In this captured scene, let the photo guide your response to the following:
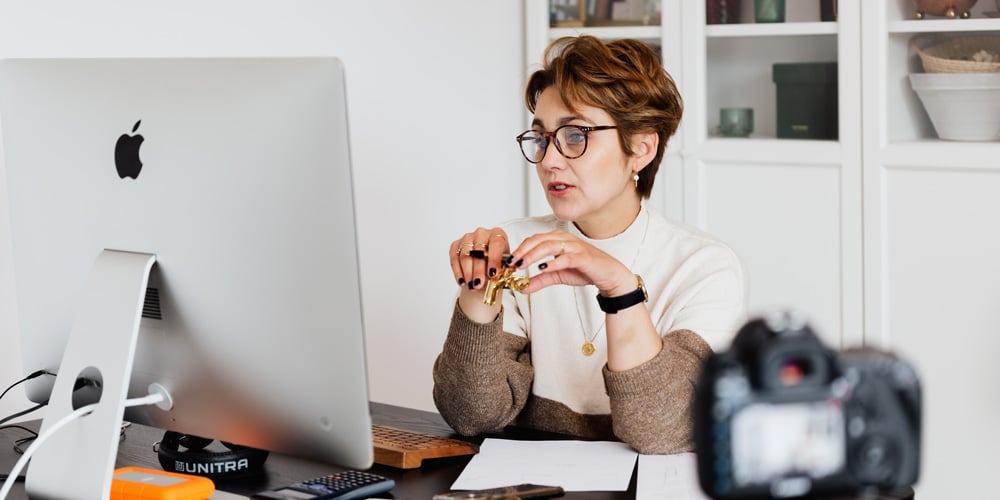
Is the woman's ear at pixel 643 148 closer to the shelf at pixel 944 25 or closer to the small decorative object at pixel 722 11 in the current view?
the shelf at pixel 944 25

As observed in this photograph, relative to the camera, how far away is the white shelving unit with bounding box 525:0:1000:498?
282cm

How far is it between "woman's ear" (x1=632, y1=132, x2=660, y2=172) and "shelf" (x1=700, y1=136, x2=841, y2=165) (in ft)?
3.56

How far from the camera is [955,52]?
2879 mm

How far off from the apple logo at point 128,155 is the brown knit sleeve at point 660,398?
75cm

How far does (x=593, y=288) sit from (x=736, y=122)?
54.5 inches

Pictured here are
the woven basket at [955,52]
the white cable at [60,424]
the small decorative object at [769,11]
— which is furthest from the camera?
the small decorative object at [769,11]

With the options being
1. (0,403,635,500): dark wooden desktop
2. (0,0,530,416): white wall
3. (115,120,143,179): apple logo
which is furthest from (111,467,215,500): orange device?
(0,0,530,416): white wall

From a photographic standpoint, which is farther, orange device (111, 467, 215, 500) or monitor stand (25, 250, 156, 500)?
orange device (111, 467, 215, 500)

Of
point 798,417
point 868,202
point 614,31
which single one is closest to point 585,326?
point 868,202

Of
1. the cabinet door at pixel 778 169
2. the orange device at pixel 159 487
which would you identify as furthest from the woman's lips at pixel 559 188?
the cabinet door at pixel 778 169

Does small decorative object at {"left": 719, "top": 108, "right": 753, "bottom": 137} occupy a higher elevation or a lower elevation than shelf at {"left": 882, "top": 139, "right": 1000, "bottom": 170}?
higher

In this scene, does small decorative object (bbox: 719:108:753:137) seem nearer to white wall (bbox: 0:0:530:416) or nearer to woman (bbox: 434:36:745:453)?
white wall (bbox: 0:0:530:416)

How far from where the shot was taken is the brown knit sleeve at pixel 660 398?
5.39 ft

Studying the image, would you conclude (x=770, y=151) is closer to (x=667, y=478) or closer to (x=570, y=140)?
(x=570, y=140)
